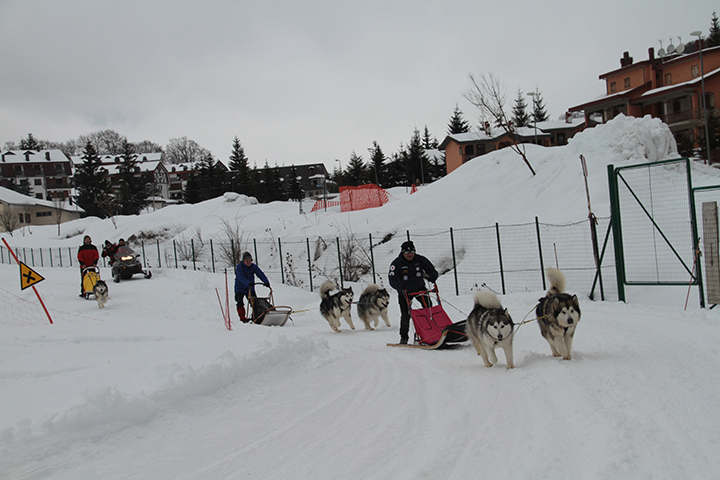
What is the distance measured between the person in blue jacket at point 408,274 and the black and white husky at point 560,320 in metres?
2.25

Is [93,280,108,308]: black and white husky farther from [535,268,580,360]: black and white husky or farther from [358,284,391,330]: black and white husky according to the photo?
[535,268,580,360]: black and white husky

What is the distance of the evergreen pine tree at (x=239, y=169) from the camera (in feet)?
199

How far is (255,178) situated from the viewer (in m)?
60.1

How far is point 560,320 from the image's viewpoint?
6.11 m

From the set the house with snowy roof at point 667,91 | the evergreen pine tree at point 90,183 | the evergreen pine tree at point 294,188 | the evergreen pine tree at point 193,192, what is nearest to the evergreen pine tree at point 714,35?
the house with snowy roof at point 667,91

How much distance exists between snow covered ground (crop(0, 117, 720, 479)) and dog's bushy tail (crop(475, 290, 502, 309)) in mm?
804

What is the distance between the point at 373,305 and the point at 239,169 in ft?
187

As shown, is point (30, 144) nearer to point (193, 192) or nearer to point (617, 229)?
point (193, 192)

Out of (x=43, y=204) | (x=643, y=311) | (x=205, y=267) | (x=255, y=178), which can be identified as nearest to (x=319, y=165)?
(x=255, y=178)

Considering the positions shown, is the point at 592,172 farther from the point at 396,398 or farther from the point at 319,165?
the point at 319,165

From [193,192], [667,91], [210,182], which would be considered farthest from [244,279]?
[210,182]

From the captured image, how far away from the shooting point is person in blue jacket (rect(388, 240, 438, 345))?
8.41m

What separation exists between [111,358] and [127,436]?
224cm

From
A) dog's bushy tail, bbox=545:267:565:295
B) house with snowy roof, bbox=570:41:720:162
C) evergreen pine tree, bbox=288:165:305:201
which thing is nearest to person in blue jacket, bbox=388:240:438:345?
dog's bushy tail, bbox=545:267:565:295
